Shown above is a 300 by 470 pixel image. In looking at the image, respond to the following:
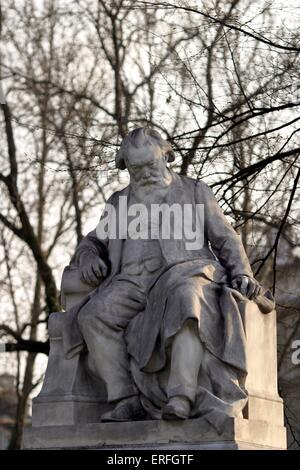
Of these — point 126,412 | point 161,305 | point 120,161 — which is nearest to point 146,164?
point 120,161

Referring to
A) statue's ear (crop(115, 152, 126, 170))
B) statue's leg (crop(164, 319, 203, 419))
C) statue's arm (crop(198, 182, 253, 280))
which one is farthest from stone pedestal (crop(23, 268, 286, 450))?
statue's ear (crop(115, 152, 126, 170))

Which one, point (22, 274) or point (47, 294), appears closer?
point (47, 294)

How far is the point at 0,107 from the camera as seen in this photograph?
1880cm

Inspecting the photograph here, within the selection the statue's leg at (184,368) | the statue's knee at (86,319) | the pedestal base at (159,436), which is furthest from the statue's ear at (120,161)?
the pedestal base at (159,436)

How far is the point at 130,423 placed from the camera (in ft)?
31.8

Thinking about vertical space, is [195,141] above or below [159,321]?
above

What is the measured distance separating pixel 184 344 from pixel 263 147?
4.46m

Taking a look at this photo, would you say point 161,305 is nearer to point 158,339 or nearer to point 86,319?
point 158,339

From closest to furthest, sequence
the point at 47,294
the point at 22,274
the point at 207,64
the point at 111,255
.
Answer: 1. the point at 111,255
2. the point at 207,64
3. the point at 47,294
4. the point at 22,274

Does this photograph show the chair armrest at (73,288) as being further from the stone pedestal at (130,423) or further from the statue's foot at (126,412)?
the statue's foot at (126,412)

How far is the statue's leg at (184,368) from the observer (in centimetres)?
951

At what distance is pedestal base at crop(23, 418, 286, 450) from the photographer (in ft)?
30.9
